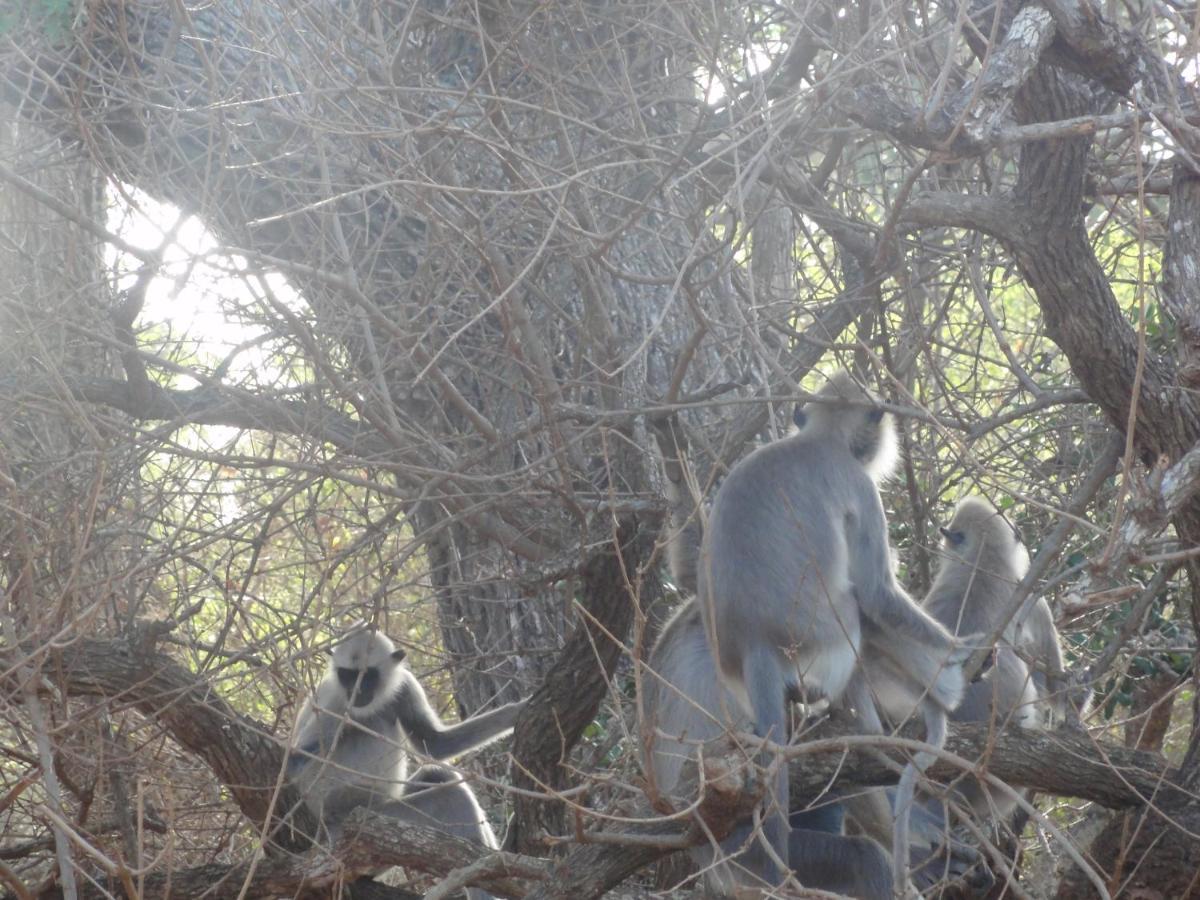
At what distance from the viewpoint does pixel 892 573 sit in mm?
4027

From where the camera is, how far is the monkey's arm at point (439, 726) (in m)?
4.89

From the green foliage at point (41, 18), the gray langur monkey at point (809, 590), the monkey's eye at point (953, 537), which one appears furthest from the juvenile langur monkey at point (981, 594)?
the green foliage at point (41, 18)

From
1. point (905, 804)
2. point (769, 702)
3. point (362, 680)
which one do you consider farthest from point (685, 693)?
point (362, 680)

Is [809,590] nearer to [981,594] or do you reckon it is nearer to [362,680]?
[981,594]

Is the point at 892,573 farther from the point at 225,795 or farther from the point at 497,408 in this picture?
the point at 225,795

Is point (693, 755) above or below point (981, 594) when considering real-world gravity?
below

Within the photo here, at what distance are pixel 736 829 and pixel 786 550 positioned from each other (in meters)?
0.73

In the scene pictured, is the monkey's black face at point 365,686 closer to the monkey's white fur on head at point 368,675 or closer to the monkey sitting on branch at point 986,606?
the monkey's white fur on head at point 368,675

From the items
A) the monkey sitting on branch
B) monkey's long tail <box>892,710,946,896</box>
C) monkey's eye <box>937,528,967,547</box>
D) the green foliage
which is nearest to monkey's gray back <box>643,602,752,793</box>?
monkey's long tail <box>892,710,946,896</box>

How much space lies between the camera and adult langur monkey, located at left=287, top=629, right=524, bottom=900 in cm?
501

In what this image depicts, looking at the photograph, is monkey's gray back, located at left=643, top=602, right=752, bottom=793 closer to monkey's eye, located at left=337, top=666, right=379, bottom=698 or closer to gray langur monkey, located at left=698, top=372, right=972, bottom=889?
gray langur monkey, located at left=698, top=372, right=972, bottom=889

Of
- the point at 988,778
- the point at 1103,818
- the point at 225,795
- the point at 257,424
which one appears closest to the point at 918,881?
the point at 1103,818

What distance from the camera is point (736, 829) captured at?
3.70 meters

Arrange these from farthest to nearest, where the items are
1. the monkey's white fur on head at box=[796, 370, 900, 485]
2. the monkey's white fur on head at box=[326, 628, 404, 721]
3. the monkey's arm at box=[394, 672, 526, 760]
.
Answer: the monkey's white fur on head at box=[326, 628, 404, 721] < the monkey's arm at box=[394, 672, 526, 760] < the monkey's white fur on head at box=[796, 370, 900, 485]
